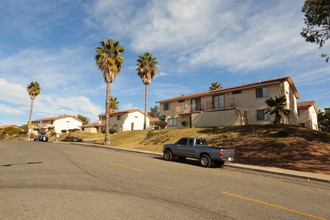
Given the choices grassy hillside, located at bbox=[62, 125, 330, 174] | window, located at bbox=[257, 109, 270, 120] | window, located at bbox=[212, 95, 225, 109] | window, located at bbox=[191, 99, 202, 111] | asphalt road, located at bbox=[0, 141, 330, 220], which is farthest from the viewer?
window, located at bbox=[191, 99, 202, 111]

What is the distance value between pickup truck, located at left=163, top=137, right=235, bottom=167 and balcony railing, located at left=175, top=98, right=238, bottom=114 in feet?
54.0

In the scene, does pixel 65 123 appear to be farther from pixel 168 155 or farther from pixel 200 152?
pixel 200 152

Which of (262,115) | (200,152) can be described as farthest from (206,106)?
(200,152)

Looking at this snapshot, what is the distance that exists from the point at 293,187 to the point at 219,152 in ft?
13.6

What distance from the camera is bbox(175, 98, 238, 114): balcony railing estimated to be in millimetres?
28303

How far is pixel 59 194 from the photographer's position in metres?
5.56

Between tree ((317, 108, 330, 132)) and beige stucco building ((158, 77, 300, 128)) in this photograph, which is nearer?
beige stucco building ((158, 77, 300, 128))

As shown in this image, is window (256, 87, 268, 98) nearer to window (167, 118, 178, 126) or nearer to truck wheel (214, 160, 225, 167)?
window (167, 118, 178, 126)

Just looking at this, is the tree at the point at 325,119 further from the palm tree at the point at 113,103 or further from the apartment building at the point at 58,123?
the apartment building at the point at 58,123

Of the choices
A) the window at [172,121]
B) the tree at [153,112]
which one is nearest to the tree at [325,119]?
the window at [172,121]

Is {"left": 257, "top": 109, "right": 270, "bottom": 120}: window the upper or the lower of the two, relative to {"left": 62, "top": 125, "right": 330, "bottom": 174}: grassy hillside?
upper

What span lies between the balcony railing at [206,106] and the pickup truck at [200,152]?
54.0 ft

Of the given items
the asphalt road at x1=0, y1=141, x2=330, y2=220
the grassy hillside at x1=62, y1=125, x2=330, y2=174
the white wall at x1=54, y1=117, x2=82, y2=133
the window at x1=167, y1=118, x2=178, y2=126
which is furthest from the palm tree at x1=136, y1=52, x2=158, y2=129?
the white wall at x1=54, y1=117, x2=82, y2=133

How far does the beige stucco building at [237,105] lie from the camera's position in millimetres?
25125
